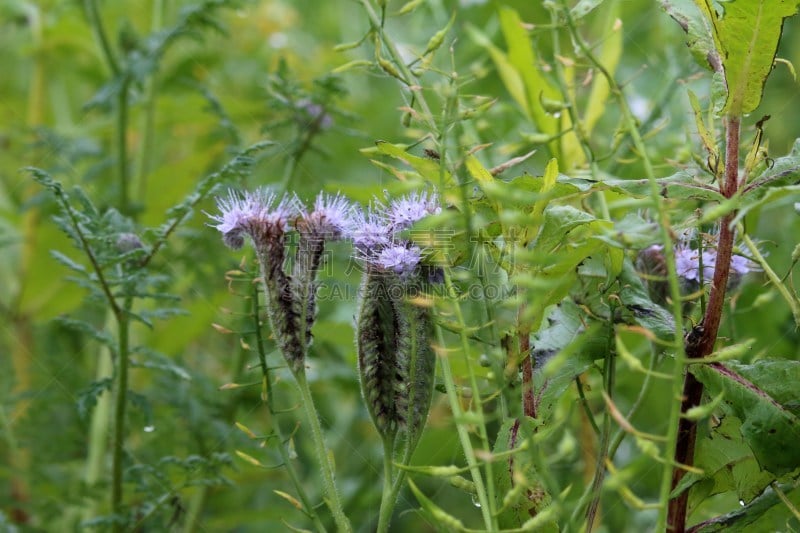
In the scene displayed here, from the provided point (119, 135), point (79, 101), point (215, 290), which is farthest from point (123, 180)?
point (79, 101)

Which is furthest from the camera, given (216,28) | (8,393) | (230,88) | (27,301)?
(230,88)

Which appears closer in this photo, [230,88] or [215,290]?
[215,290]

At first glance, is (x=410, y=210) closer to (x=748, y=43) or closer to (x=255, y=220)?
(x=255, y=220)

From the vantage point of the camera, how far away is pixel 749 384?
2.22ft

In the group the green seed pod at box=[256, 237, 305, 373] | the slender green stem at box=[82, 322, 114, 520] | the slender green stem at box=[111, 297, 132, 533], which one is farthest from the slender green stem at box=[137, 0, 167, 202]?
the green seed pod at box=[256, 237, 305, 373]

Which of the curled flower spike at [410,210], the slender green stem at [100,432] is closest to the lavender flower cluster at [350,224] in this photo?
the curled flower spike at [410,210]

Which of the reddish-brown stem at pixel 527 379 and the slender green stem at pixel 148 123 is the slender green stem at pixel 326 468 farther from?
the slender green stem at pixel 148 123

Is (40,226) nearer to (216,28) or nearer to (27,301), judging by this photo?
(27,301)

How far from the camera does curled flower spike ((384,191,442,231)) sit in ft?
2.44

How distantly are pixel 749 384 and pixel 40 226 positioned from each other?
137cm

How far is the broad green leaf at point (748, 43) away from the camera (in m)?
0.66

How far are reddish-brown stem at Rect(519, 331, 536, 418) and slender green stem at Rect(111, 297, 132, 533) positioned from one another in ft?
1.53

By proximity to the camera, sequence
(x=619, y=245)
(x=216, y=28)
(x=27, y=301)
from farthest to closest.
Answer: (x=27, y=301) < (x=216, y=28) < (x=619, y=245)

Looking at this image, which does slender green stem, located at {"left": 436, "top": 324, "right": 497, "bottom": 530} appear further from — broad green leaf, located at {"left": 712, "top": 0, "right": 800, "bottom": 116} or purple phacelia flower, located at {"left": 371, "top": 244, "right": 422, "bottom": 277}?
broad green leaf, located at {"left": 712, "top": 0, "right": 800, "bottom": 116}
